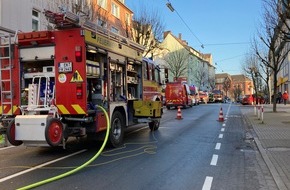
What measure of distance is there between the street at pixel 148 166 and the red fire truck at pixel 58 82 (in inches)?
24.7

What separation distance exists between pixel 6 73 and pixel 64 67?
1.78m

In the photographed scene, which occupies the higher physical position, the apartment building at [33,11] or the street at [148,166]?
the apartment building at [33,11]

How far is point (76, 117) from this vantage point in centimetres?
947

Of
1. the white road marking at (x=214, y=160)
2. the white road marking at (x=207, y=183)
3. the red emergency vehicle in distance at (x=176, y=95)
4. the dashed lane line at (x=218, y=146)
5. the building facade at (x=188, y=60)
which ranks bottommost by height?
the white road marking at (x=207, y=183)

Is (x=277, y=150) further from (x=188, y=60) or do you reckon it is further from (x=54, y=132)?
(x=188, y=60)

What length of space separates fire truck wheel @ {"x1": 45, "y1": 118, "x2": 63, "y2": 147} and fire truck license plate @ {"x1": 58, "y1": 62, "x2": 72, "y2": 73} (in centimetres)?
130

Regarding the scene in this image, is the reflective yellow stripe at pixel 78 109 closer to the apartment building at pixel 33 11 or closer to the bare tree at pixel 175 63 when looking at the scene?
the apartment building at pixel 33 11

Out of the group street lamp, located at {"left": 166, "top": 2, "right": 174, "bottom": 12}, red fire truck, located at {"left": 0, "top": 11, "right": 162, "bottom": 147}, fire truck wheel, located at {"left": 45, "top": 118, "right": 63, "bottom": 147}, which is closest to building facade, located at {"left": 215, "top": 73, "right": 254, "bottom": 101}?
street lamp, located at {"left": 166, "top": 2, "right": 174, "bottom": 12}

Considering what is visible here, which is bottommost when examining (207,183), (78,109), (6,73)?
(207,183)

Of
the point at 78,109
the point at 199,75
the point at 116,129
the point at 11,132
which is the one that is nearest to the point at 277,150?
the point at 116,129

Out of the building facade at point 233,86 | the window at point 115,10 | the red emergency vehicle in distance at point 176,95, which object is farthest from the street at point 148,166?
the building facade at point 233,86

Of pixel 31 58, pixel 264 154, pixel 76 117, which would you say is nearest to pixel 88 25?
pixel 31 58

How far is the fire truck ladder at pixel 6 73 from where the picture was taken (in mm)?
9820

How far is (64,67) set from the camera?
9.32m
